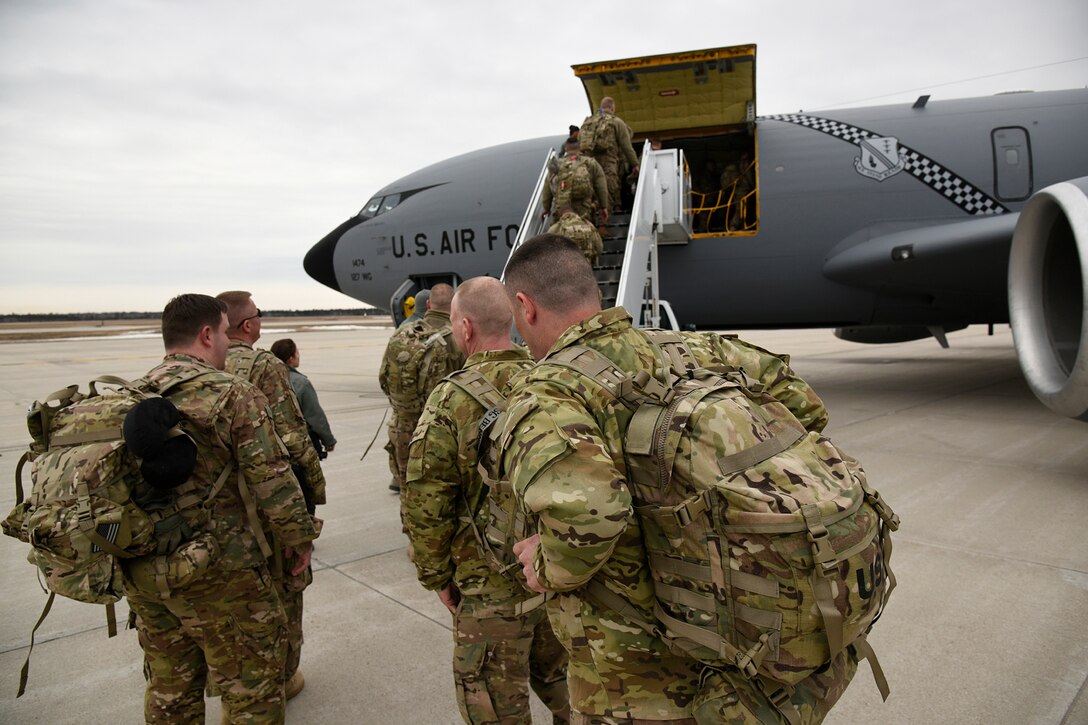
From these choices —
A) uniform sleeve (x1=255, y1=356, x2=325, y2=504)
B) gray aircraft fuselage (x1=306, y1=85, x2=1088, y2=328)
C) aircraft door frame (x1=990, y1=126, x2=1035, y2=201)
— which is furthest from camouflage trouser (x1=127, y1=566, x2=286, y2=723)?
aircraft door frame (x1=990, y1=126, x2=1035, y2=201)

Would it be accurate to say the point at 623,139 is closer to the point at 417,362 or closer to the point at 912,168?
the point at 912,168

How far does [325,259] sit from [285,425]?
9.37 metres

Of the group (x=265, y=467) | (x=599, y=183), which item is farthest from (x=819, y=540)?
(x=599, y=183)

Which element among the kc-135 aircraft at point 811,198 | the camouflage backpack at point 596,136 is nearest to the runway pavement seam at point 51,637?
the camouflage backpack at point 596,136

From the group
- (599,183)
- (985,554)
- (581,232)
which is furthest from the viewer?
(599,183)

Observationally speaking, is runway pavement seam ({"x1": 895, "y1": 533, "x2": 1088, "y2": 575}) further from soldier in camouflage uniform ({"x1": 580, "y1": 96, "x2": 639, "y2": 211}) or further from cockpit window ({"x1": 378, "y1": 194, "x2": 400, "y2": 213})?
cockpit window ({"x1": 378, "y1": 194, "x2": 400, "y2": 213})

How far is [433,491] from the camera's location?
232cm

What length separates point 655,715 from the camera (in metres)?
1.64

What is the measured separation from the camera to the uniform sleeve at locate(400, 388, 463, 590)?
7.57 ft

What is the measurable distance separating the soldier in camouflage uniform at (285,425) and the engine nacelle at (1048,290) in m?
6.24

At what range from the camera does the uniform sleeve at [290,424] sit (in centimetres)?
321

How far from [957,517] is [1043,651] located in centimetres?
196

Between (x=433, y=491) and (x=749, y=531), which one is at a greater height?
(x=749, y=531)

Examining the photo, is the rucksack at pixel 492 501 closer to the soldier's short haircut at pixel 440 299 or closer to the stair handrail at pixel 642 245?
the soldier's short haircut at pixel 440 299
